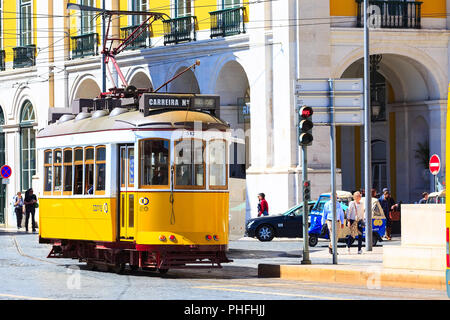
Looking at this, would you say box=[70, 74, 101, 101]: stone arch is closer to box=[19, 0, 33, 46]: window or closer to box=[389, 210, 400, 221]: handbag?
box=[19, 0, 33, 46]: window

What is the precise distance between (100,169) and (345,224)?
11784mm

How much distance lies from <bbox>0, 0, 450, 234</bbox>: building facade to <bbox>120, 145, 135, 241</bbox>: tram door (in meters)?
14.8

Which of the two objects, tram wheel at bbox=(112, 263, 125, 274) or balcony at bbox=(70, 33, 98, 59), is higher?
balcony at bbox=(70, 33, 98, 59)

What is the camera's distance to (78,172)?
77.7ft

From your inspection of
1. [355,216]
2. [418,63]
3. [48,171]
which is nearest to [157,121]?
[48,171]

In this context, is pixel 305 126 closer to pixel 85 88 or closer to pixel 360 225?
pixel 360 225

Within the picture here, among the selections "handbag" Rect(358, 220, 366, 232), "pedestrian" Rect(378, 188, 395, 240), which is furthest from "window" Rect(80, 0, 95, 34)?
"handbag" Rect(358, 220, 366, 232)

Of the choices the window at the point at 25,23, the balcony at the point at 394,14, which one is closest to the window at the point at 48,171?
the balcony at the point at 394,14

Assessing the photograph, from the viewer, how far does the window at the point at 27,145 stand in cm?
5347

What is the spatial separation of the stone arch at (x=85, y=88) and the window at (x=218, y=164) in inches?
1083

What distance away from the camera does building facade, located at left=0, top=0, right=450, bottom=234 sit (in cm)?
3944

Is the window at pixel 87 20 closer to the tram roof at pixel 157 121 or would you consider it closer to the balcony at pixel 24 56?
the balcony at pixel 24 56

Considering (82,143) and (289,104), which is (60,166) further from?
(289,104)

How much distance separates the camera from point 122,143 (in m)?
22.3
